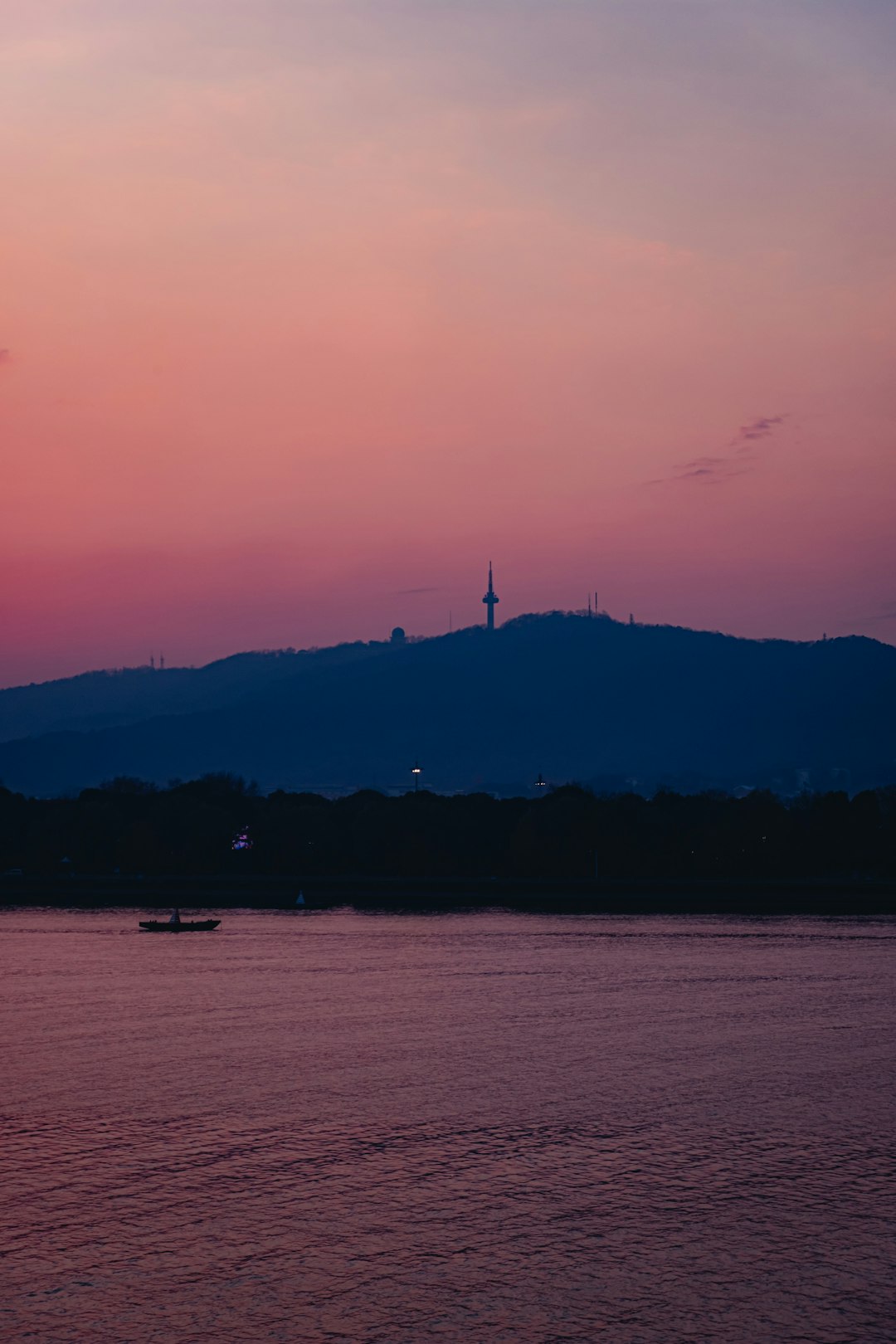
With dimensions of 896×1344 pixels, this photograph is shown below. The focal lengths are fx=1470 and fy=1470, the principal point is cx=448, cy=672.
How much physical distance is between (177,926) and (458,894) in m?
42.1

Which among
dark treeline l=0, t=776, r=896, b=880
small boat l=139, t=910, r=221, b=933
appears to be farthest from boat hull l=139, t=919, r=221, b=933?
dark treeline l=0, t=776, r=896, b=880

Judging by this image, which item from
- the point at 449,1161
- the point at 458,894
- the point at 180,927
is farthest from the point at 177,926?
the point at 449,1161

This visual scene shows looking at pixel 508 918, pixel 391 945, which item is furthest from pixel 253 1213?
pixel 508 918

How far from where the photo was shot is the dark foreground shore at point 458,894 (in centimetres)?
14000

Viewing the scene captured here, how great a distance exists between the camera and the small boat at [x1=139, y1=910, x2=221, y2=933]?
385 feet

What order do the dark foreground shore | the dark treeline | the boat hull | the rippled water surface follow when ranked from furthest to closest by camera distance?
the dark treeline, the dark foreground shore, the boat hull, the rippled water surface

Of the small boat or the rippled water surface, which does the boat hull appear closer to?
the small boat

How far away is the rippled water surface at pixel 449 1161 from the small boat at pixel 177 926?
123 feet

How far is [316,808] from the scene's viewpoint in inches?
7323

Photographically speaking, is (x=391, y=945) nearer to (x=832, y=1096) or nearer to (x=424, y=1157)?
(x=832, y=1096)

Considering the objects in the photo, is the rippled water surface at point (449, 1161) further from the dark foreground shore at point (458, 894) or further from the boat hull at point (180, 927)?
the dark foreground shore at point (458, 894)

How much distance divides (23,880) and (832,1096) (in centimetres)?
13795

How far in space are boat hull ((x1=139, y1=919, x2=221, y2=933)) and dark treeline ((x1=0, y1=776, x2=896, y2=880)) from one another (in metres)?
51.0

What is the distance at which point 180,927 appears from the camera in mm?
117438
